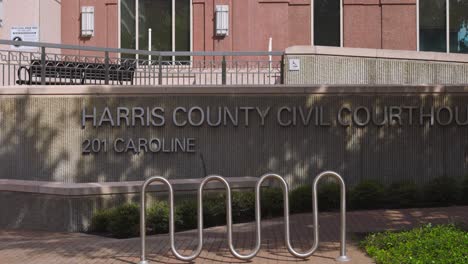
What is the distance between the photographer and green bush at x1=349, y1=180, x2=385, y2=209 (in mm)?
13414

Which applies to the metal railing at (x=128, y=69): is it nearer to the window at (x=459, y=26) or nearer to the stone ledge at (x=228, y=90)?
the stone ledge at (x=228, y=90)

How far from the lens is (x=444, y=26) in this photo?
22.1m

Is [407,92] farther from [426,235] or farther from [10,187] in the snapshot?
[10,187]

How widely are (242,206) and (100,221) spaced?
2484 millimetres

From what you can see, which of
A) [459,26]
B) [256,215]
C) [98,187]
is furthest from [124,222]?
[459,26]

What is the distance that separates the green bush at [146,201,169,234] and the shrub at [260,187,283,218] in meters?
1.79

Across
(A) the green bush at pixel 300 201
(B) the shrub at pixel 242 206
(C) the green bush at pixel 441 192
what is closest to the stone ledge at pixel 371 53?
(C) the green bush at pixel 441 192

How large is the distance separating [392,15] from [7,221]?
531 inches

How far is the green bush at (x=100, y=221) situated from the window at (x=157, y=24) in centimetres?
1013

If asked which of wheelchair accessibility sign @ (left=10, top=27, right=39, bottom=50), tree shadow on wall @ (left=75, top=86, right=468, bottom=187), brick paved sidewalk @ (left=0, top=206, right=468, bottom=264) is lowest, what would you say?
brick paved sidewalk @ (left=0, top=206, right=468, bottom=264)

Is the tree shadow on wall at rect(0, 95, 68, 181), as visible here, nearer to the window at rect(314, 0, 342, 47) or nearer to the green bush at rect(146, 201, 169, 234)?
the green bush at rect(146, 201, 169, 234)

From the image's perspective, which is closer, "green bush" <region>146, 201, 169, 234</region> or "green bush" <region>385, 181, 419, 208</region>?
"green bush" <region>146, 201, 169, 234</region>


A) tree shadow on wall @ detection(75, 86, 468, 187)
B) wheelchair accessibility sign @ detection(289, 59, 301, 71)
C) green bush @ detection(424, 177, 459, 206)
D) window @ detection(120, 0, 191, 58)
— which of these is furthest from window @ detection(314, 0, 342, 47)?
green bush @ detection(424, 177, 459, 206)

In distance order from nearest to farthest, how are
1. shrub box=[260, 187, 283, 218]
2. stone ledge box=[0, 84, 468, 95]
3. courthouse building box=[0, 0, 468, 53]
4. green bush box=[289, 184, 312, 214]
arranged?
1. shrub box=[260, 187, 283, 218]
2. green bush box=[289, 184, 312, 214]
3. stone ledge box=[0, 84, 468, 95]
4. courthouse building box=[0, 0, 468, 53]
